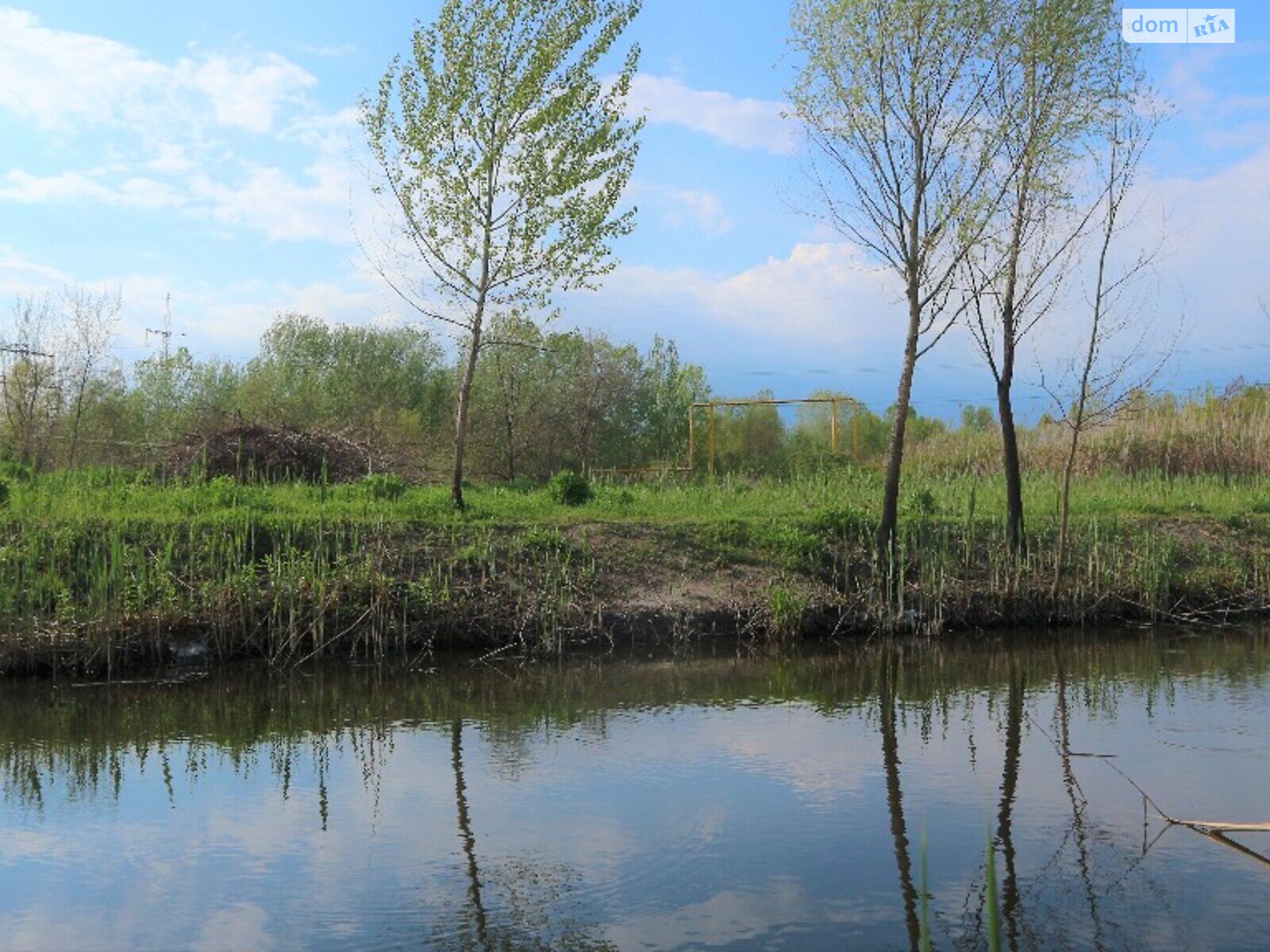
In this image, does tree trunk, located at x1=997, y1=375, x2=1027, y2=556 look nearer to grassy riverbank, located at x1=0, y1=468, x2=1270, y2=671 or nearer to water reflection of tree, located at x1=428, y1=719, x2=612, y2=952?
grassy riverbank, located at x1=0, y1=468, x2=1270, y2=671

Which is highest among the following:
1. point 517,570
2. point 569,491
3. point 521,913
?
point 569,491

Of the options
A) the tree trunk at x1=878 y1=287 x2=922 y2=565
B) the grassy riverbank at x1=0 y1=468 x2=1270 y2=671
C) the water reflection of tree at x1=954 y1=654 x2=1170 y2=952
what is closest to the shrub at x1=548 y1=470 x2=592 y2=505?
the grassy riverbank at x1=0 y1=468 x2=1270 y2=671

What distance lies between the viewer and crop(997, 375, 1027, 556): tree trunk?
1641cm

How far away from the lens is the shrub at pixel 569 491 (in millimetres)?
18719

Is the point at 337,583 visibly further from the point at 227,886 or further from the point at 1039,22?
the point at 1039,22

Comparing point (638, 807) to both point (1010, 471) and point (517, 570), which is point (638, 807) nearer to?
point (517, 570)

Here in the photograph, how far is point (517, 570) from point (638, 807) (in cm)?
690

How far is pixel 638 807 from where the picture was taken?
8.22m

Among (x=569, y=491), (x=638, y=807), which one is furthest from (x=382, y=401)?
(x=638, y=807)

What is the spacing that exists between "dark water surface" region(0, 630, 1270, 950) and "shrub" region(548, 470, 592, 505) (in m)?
5.69

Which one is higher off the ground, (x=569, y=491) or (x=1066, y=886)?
(x=569, y=491)

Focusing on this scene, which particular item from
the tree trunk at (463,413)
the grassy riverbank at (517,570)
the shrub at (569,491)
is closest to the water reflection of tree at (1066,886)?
the grassy riverbank at (517,570)

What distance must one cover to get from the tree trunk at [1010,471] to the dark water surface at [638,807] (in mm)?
3476

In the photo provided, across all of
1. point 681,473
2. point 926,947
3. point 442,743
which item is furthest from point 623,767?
point 681,473
